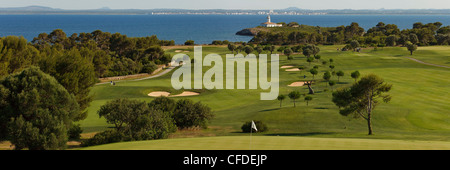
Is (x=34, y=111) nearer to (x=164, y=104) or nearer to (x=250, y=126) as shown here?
(x=164, y=104)

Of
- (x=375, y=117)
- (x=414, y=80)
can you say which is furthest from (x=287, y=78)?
(x=375, y=117)

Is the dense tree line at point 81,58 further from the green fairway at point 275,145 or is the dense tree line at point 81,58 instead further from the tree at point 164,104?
the green fairway at point 275,145

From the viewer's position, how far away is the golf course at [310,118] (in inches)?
666

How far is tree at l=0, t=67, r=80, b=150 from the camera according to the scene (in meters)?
21.8

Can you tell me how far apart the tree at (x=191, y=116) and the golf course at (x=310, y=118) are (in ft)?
2.42

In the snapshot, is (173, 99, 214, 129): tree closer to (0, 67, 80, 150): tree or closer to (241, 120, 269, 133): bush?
(241, 120, 269, 133): bush

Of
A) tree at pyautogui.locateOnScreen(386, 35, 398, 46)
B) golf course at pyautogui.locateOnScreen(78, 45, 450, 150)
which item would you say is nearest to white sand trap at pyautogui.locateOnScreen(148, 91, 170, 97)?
golf course at pyautogui.locateOnScreen(78, 45, 450, 150)

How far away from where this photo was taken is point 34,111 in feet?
76.0

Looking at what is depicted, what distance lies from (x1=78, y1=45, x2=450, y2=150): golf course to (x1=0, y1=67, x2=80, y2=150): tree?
524 centimetres

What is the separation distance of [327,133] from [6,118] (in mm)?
21451
